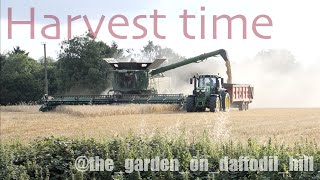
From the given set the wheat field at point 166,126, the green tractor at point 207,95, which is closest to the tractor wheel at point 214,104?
the green tractor at point 207,95

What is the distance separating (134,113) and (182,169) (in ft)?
64.3

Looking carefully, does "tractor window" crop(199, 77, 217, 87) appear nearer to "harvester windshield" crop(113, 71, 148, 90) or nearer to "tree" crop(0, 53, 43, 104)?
"harvester windshield" crop(113, 71, 148, 90)

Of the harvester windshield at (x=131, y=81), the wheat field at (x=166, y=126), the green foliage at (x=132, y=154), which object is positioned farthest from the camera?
the harvester windshield at (x=131, y=81)

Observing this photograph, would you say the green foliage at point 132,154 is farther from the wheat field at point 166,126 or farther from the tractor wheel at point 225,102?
the tractor wheel at point 225,102

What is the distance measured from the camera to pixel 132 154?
→ 9594mm

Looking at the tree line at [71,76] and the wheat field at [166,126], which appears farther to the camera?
the tree line at [71,76]

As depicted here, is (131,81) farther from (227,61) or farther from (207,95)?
(207,95)

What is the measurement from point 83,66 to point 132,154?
45814mm

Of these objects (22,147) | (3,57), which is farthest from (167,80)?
(3,57)

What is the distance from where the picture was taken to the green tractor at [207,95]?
90.5ft

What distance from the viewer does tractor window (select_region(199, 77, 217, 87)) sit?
28.3 metres

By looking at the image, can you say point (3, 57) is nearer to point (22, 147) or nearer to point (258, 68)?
point (258, 68)

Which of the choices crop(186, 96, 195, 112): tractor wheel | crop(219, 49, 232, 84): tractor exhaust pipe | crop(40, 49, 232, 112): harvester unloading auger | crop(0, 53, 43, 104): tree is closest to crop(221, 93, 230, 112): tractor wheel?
crop(186, 96, 195, 112): tractor wheel

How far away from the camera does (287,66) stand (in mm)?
55500
